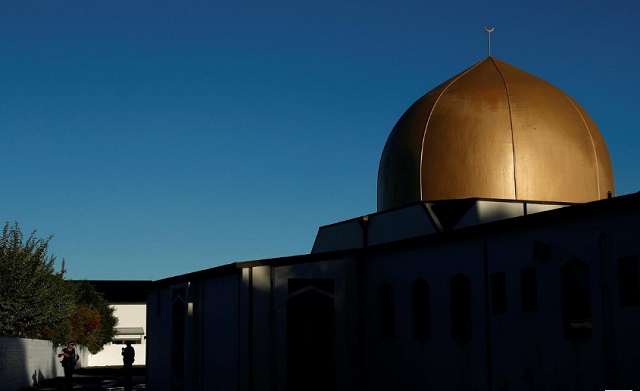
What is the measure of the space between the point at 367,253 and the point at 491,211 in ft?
11.4

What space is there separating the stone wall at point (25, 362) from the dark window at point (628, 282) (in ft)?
64.8

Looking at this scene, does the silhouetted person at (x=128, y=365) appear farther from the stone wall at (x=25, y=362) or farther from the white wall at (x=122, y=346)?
the white wall at (x=122, y=346)

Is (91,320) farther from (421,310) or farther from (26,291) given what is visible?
(421,310)

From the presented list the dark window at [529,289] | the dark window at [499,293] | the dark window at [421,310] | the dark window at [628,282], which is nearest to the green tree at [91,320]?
the dark window at [421,310]

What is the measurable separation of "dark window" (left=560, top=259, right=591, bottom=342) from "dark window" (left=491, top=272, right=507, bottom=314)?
1892 mm

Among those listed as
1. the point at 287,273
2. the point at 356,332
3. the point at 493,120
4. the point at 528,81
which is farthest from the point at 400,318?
the point at 528,81

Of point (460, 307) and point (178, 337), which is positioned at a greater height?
point (460, 307)

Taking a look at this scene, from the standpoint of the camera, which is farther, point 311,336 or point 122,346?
point 122,346

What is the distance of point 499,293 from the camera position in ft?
57.8

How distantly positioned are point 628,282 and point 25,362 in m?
25.4

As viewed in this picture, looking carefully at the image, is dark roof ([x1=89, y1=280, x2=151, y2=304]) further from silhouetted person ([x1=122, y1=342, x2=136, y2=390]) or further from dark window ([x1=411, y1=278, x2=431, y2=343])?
dark window ([x1=411, y1=278, x2=431, y2=343])

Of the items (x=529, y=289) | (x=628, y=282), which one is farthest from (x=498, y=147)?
(x=628, y=282)

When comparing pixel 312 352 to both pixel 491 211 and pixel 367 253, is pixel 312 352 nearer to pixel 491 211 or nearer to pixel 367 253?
pixel 367 253

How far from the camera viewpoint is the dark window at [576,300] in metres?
15.0
